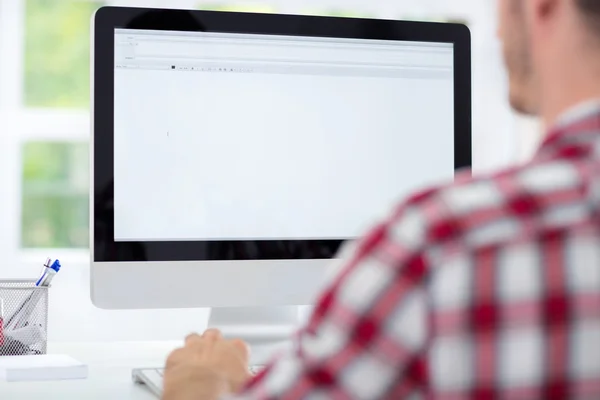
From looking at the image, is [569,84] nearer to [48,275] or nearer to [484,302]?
[484,302]

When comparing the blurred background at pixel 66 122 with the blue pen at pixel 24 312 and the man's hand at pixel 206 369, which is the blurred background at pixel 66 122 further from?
the man's hand at pixel 206 369

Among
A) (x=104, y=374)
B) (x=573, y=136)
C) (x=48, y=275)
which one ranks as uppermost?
(x=573, y=136)

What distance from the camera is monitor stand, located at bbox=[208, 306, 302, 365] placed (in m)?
1.41

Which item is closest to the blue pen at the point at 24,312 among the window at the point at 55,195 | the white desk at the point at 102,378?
the white desk at the point at 102,378

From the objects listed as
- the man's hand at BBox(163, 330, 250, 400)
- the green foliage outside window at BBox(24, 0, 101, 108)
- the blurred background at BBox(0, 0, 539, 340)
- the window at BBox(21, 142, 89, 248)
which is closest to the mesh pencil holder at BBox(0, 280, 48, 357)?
the man's hand at BBox(163, 330, 250, 400)

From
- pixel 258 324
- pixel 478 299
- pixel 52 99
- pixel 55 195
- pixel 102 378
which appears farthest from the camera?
pixel 55 195

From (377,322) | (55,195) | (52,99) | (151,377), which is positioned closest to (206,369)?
(151,377)

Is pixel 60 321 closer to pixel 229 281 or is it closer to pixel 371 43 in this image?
pixel 229 281

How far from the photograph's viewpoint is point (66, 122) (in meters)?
2.56

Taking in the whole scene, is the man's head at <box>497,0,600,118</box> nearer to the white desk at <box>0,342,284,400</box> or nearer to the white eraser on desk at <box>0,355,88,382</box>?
the white desk at <box>0,342,284,400</box>

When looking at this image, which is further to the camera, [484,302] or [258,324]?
[258,324]

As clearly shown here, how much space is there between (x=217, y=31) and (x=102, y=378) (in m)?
0.53

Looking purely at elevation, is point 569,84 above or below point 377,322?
above

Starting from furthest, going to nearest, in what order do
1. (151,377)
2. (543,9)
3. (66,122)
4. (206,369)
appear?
(66,122) < (151,377) < (206,369) < (543,9)
